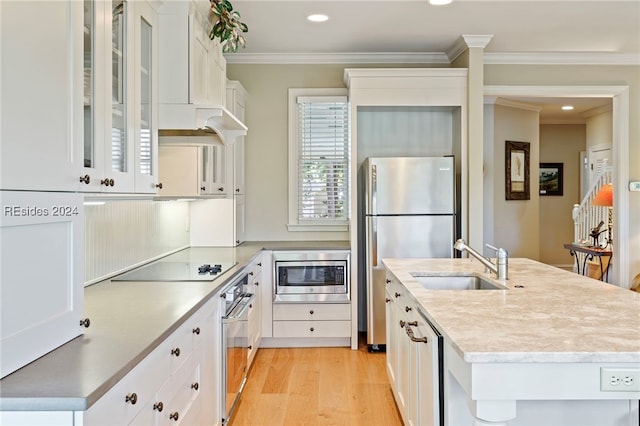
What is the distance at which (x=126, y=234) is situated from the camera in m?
2.89

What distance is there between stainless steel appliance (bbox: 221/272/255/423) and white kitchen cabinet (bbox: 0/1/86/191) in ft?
4.42

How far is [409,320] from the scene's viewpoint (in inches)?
94.3

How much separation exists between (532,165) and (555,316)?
594cm

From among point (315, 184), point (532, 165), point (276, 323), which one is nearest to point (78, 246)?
point (276, 323)

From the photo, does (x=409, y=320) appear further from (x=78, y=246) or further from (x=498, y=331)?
(x=78, y=246)

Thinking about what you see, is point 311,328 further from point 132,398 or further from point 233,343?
point 132,398

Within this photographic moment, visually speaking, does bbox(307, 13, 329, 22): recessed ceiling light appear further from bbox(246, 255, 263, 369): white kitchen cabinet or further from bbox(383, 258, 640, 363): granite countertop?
bbox(383, 258, 640, 363): granite countertop

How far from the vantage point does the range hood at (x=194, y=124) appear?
2.51m

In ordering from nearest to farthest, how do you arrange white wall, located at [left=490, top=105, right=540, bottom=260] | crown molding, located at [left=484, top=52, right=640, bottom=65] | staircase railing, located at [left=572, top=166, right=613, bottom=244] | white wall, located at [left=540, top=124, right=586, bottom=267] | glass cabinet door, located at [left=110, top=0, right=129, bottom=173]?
glass cabinet door, located at [left=110, top=0, right=129, bottom=173], crown molding, located at [left=484, top=52, right=640, bottom=65], staircase railing, located at [left=572, top=166, right=613, bottom=244], white wall, located at [left=490, top=105, right=540, bottom=260], white wall, located at [left=540, top=124, right=586, bottom=267]

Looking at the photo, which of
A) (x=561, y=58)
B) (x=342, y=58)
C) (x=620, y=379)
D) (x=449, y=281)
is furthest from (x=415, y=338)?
(x=561, y=58)

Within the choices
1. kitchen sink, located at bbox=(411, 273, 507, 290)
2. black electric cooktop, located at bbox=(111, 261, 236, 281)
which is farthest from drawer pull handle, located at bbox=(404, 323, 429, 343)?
black electric cooktop, located at bbox=(111, 261, 236, 281)

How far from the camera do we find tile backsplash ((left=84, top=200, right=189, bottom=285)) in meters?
2.45

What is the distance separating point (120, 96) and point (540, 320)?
1.76m

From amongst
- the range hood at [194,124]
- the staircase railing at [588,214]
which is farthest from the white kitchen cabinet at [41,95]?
the staircase railing at [588,214]
